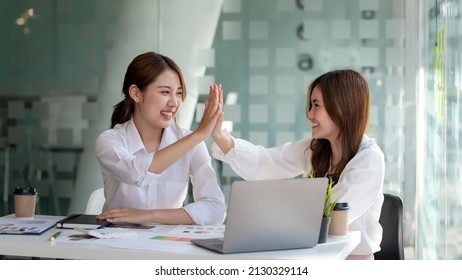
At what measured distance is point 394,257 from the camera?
3.18 m

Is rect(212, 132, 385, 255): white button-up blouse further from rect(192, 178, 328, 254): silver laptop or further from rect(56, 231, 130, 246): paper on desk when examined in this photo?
rect(56, 231, 130, 246): paper on desk

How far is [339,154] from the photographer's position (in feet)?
10.6

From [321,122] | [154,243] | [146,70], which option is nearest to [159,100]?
[146,70]

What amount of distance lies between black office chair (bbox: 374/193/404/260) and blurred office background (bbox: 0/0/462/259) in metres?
1.18

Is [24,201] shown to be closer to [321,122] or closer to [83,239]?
[83,239]

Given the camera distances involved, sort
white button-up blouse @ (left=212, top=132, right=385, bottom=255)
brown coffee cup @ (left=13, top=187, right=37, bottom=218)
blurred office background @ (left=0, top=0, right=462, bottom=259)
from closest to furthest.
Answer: white button-up blouse @ (left=212, top=132, right=385, bottom=255)
brown coffee cup @ (left=13, top=187, right=37, bottom=218)
blurred office background @ (left=0, top=0, right=462, bottom=259)

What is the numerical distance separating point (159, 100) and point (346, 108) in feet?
2.68

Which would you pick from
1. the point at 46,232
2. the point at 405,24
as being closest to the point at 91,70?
the point at 405,24

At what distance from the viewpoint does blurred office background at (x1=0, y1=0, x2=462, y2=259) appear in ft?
15.6

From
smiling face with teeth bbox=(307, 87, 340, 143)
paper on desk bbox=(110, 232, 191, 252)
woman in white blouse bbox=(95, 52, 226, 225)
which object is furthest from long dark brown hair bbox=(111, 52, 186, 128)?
paper on desk bbox=(110, 232, 191, 252)

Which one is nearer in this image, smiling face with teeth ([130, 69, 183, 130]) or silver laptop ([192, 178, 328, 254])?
silver laptop ([192, 178, 328, 254])

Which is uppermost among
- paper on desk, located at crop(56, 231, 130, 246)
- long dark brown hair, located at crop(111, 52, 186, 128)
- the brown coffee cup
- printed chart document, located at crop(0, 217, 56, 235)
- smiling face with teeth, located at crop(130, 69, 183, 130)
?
long dark brown hair, located at crop(111, 52, 186, 128)
